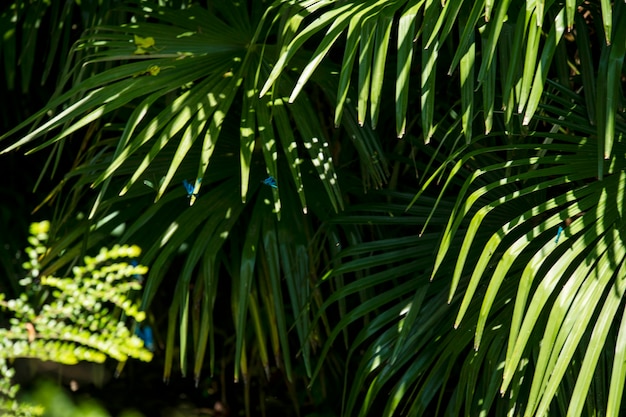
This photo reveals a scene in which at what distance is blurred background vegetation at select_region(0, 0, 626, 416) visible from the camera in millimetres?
1135

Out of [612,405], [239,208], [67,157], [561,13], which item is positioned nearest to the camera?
[612,405]

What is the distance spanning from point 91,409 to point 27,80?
126 centimetres

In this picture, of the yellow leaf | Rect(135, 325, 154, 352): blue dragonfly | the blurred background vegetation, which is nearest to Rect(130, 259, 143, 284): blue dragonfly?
the blurred background vegetation

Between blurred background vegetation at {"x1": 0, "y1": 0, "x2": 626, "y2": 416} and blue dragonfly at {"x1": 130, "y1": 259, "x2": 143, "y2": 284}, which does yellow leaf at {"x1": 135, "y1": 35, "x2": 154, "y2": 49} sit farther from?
blue dragonfly at {"x1": 130, "y1": 259, "x2": 143, "y2": 284}

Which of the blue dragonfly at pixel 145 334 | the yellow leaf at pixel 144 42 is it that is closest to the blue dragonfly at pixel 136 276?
the blue dragonfly at pixel 145 334

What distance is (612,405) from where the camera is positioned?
104cm

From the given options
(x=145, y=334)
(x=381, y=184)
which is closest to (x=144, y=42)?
(x=381, y=184)

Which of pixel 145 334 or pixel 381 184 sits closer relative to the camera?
pixel 381 184

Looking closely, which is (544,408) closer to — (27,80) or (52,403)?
(52,403)

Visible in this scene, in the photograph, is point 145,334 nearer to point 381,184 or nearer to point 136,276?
point 136,276

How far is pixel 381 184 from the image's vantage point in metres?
1.51

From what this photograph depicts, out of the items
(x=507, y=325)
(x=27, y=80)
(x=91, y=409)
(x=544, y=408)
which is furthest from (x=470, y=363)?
(x=27, y=80)

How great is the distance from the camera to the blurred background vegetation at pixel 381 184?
1135 millimetres

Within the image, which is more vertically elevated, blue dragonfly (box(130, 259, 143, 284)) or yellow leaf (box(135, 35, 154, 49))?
yellow leaf (box(135, 35, 154, 49))
